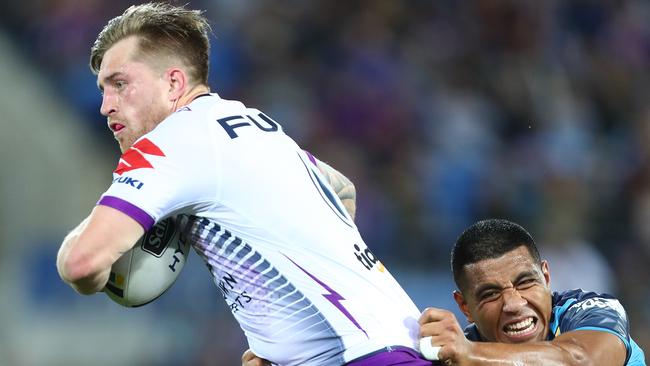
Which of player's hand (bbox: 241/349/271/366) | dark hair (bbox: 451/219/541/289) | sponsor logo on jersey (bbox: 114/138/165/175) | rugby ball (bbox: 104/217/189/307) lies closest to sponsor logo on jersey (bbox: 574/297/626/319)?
dark hair (bbox: 451/219/541/289)

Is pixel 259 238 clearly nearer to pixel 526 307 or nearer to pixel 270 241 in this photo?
pixel 270 241

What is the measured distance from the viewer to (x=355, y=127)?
417 inches

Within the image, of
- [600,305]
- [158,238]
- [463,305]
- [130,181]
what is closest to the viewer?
[130,181]

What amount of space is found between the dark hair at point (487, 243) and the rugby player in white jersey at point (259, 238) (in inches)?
33.1

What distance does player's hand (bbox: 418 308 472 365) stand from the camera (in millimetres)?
3791

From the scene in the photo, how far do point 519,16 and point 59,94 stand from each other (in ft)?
17.7

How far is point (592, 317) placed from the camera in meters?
4.34

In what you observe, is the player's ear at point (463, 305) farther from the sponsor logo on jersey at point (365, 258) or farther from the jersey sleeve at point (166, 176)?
the jersey sleeve at point (166, 176)

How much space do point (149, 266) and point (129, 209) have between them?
42cm

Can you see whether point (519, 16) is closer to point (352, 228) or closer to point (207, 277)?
point (207, 277)

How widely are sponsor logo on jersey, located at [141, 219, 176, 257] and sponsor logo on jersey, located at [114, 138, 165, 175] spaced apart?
337 millimetres

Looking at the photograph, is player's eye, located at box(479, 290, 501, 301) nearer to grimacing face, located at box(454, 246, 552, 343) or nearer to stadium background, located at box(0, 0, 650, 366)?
grimacing face, located at box(454, 246, 552, 343)

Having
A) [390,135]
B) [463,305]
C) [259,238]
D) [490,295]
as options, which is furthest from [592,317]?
[390,135]

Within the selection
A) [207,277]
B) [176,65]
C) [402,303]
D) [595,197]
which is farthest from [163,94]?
[595,197]
